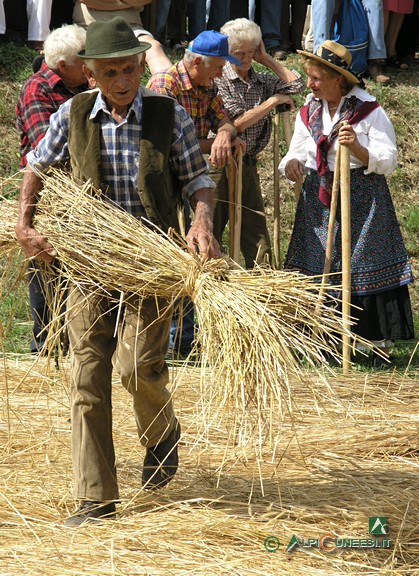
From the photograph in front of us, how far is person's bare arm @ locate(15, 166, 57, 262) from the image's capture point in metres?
4.48

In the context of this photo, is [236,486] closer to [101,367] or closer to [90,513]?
[90,513]

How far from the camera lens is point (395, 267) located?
713 cm

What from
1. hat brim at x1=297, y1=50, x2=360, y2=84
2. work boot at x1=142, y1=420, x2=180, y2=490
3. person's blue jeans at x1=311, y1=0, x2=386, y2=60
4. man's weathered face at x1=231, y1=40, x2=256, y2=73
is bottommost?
work boot at x1=142, y1=420, x2=180, y2=490

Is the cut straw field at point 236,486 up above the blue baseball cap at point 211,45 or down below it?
below

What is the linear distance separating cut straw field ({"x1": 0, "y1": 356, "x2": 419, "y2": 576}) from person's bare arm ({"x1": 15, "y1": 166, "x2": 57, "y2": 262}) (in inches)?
21.2

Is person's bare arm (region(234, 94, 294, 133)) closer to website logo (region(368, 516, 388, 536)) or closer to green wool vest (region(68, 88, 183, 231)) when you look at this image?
green wool vest (region(68, 88, 183, 231))

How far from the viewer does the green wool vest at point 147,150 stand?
14.6 ft

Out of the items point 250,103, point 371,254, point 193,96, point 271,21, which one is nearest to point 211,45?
point 193,96

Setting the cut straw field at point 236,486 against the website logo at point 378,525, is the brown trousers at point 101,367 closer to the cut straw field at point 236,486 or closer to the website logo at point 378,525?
Result: the cut straw field at point 236,486

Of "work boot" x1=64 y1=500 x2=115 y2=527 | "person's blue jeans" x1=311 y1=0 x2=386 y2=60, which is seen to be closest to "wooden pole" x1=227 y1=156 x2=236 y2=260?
"work boot" x1=64 y1=500 x2=115 y2=527

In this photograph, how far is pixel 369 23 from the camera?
422 inches

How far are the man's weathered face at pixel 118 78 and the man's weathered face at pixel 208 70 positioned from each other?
2152 millimetres

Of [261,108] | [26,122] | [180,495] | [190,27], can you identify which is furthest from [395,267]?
[190,27]

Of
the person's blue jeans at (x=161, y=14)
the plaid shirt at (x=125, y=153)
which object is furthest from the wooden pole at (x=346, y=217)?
the person's blue jeans at (x=161, y=14)
